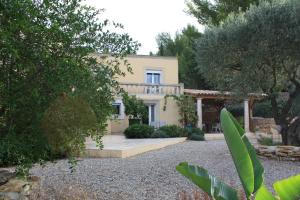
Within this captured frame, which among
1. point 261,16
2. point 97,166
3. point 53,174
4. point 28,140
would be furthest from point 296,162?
point 28,140

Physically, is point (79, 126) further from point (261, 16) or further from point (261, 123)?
point (261, 123)

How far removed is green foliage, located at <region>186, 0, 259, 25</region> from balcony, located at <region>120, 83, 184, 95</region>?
712 cm

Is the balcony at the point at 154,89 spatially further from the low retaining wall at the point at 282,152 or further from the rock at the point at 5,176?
the rock at the point at 5,176

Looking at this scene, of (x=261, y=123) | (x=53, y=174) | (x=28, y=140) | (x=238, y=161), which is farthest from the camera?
(x=261, y=123)

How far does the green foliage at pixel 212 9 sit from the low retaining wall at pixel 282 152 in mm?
20127

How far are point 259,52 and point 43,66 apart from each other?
8968 millimetres

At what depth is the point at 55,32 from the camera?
5781 mm

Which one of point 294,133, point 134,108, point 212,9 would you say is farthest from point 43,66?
point 212,9

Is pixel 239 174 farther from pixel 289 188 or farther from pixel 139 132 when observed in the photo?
pixel 139 132

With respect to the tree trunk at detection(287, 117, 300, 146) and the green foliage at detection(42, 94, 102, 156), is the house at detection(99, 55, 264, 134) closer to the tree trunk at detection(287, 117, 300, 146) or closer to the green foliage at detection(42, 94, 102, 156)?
the tree trunk at detection(287, 117, 300, 146)

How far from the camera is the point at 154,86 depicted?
27.8 meters

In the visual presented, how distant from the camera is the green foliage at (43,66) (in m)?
5.64

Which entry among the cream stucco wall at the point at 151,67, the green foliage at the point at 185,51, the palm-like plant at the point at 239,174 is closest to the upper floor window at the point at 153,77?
the cream stucco wall at the point at 151,67

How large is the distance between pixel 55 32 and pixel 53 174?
5.68 m
